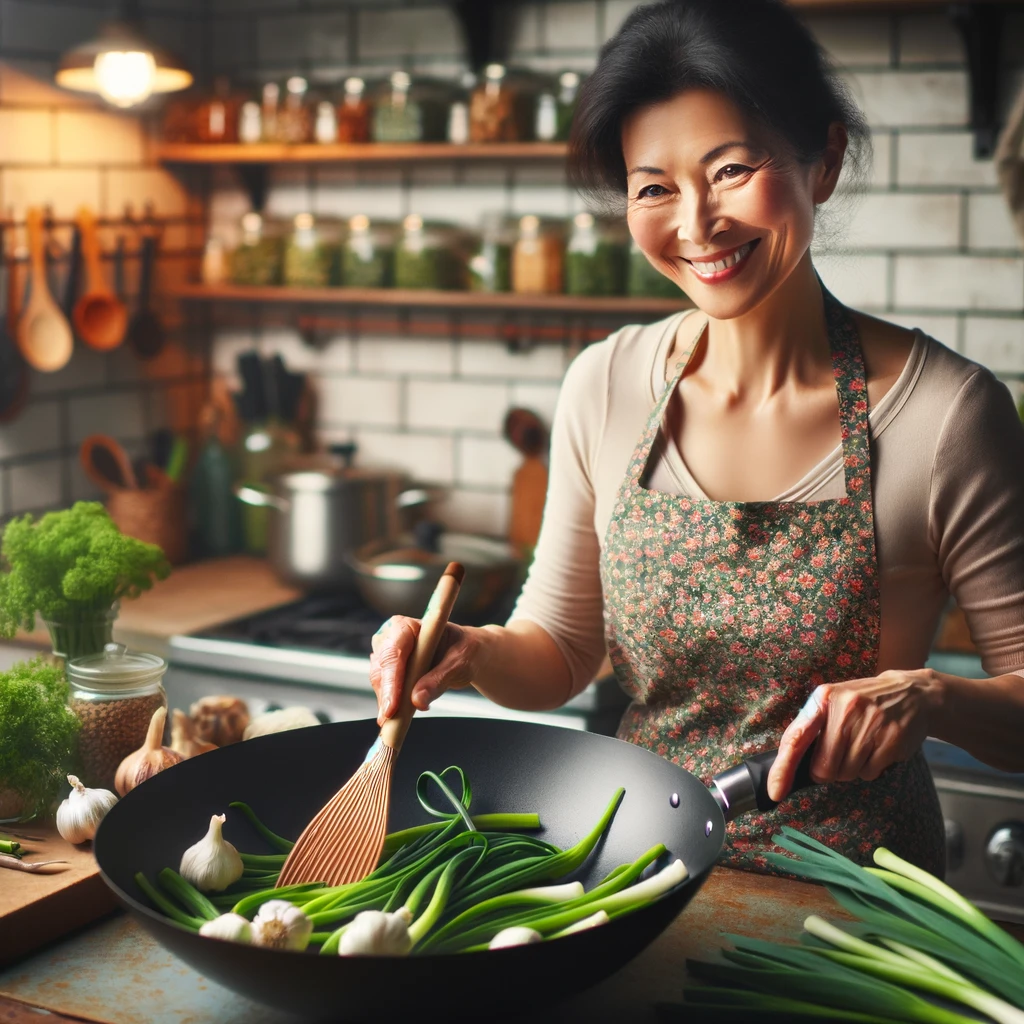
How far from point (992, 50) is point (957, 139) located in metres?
0.18

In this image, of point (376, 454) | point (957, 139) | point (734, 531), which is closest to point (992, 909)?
point (734, 531)

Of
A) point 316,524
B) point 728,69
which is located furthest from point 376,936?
point 316,524

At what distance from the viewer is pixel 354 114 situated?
8.75 ft

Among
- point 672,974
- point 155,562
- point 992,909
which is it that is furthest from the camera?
point 992,909

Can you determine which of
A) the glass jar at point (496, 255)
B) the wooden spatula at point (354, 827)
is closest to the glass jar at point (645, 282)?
the glass jar at point (496, 255)

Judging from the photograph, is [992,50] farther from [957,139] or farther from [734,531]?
[734,531]

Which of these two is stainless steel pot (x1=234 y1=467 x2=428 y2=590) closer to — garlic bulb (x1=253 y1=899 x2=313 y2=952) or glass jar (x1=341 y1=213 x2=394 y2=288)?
glass jar (x1=341 y1=213 x2=394 y2=288)

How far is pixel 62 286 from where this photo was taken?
261 centimetres

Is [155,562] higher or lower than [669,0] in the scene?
lower

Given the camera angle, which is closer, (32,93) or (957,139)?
(957,139)

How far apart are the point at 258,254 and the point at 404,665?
1876 millimetres

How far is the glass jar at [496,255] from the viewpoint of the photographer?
2.62m

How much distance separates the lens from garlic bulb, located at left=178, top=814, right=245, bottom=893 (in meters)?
0.99

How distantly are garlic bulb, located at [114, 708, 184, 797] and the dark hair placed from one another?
2.44 feet
